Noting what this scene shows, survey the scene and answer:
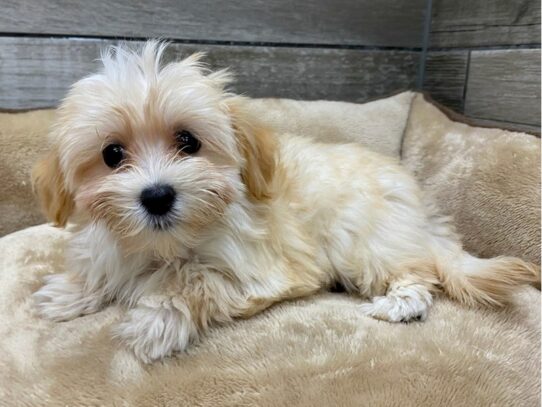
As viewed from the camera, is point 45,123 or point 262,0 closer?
point 45,123

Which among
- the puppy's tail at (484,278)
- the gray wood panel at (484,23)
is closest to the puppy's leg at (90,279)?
the puppy's tail at (484,278)

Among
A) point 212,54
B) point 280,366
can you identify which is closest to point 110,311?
point 280,366

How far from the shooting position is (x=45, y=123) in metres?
2.02

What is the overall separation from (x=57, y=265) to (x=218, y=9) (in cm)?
126

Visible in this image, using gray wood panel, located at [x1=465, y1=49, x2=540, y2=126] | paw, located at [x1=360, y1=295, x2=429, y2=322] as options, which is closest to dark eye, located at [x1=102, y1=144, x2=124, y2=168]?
paw, located at [x1=360, y1=295, x2=429, y2=322]

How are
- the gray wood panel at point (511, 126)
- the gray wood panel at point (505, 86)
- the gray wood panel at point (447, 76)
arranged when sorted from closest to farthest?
the gray wood panel at point (511, 126) < the gray wood panel at point (505, 86) < the gray wood panel at point (447, 76)

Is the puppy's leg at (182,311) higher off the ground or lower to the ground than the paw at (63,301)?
higher

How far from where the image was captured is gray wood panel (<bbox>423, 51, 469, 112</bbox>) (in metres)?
2.41

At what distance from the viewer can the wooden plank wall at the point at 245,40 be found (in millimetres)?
2113

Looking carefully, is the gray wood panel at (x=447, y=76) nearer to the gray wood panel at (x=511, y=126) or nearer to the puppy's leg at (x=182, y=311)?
the gray wood panel at (x=511, y=126)

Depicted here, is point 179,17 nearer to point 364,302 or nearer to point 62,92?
point 62,92

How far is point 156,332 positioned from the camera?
124cm

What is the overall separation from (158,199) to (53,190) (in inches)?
15.1

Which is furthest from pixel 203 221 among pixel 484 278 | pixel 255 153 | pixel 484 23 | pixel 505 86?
pixel 484 23
